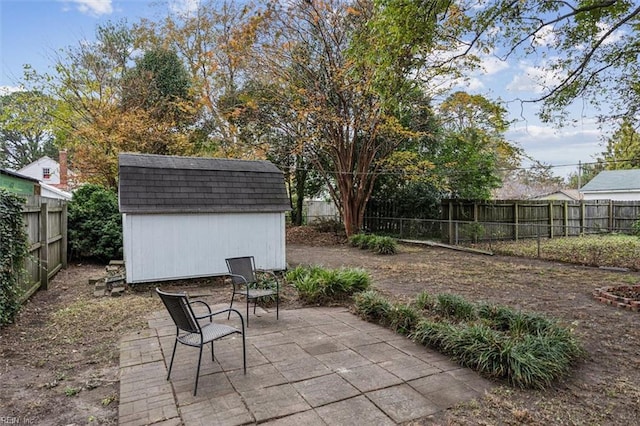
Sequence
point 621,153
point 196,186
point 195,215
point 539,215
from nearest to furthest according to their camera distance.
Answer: point 195,215 < point 196,186 < point 539,215 < point 621,153

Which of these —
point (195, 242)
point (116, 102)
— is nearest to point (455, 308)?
point (195, 242)

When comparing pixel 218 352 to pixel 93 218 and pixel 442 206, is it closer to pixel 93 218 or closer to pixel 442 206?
pixel 93 218

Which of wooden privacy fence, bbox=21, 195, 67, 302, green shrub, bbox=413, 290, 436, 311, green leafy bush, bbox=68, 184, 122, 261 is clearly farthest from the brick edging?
green leafy bush, bbox=68, 184, 122, 261

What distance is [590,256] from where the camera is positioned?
10.2 m

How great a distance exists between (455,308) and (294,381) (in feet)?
8.52

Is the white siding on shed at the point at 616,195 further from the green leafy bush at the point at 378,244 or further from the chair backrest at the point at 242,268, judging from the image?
the chair backrest at the point at 242,268

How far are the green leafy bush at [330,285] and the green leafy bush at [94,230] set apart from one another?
623 centimetres

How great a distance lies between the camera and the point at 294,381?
3.22 metres

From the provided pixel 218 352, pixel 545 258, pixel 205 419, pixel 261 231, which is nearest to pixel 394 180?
pixel 545 258

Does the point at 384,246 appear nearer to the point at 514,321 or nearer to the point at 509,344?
the point at 514,321

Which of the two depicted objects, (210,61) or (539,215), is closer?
(539,215)

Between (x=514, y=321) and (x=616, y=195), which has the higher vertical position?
(x=616, y=195)

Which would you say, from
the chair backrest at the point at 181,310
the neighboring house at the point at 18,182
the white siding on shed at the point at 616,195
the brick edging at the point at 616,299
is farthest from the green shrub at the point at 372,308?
the white siding on shed at the point at 616,195

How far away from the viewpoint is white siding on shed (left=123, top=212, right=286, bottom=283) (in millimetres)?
6738
